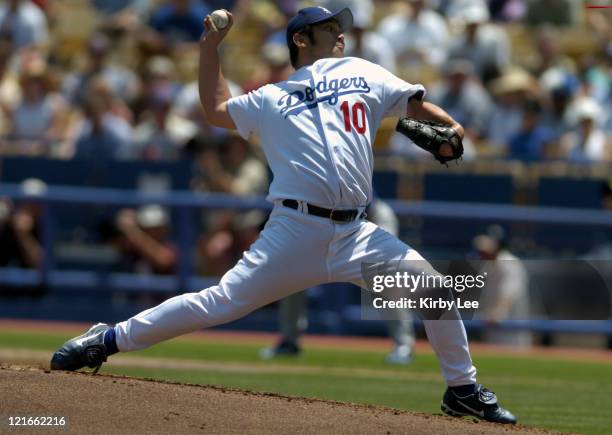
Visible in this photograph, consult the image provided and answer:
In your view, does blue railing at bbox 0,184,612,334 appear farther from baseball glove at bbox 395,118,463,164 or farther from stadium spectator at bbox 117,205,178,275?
baseball glove at bbox 395,118,463,164

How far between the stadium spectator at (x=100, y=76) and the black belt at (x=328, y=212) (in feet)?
37.6

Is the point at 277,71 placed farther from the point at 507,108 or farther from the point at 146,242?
the point at 507,108

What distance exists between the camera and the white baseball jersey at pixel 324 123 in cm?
700

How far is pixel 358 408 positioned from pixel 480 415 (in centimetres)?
65

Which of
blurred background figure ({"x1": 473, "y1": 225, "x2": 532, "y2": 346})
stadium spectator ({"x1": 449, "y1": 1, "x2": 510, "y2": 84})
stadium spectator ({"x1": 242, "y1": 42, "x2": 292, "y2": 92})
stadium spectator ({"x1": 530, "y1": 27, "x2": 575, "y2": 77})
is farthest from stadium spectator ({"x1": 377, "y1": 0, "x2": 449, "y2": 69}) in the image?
blurred background figure ({"x1": 473, "y1": 225, "x2": 532, "y2": 346})

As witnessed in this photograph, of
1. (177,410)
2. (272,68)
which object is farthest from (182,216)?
(177,410)

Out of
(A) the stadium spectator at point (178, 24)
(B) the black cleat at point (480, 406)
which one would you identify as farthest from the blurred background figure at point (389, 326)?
(A) the stadium spectator at point (178, 24)

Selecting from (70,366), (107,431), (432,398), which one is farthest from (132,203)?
(107,431)

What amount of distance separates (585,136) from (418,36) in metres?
3.37

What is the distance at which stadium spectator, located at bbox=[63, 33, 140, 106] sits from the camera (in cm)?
1844

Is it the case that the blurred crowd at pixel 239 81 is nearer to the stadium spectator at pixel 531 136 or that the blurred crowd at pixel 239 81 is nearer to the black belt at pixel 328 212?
the stadium spectator at pixel 531 136

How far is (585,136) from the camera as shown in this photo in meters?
15.5

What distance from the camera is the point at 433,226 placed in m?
15.6

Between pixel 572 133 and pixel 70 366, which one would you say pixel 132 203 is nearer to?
pixel 572 133
